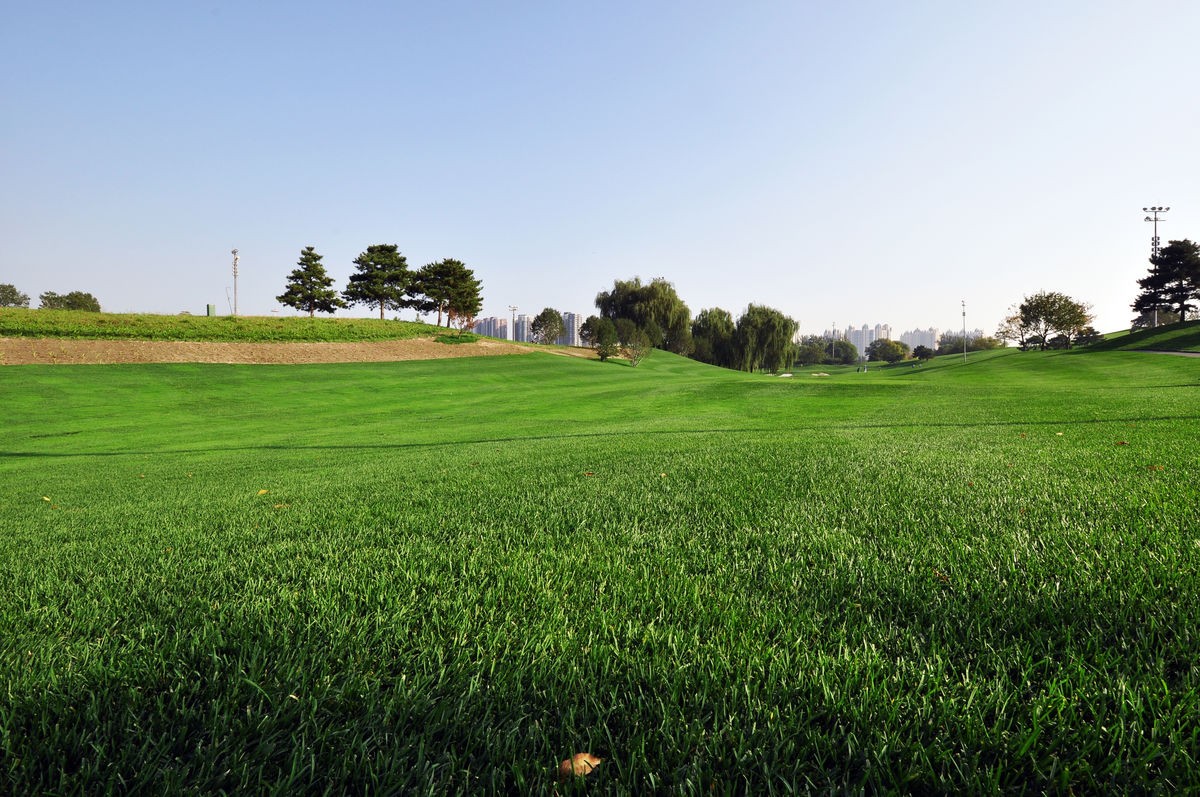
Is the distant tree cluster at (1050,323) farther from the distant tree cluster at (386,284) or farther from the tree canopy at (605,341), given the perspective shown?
the distant tree cluster at (386,284)

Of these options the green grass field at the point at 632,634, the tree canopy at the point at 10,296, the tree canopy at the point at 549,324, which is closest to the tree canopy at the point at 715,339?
the tree canopy at the point at 549,324

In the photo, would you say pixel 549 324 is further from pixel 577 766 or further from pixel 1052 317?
pixel 577 766

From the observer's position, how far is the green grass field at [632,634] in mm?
1303

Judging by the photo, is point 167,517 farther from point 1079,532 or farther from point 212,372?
point 212,372

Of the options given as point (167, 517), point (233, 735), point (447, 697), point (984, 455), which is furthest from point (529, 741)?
point (984, 455)

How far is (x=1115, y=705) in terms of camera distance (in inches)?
57.3

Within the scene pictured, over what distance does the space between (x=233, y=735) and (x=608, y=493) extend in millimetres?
3205

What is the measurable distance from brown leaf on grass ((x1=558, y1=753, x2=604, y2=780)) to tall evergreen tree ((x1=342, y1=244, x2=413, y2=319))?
2879 inches

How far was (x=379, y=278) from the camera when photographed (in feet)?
219

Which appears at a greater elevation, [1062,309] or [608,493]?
[1062,309]

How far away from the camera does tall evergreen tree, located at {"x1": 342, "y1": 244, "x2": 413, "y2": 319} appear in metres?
66.9

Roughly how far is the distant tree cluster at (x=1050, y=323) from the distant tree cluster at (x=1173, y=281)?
22.8 feet

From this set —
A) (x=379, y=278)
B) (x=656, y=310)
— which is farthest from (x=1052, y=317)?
(x=379, y=278)

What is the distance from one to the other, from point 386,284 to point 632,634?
74.0 m
